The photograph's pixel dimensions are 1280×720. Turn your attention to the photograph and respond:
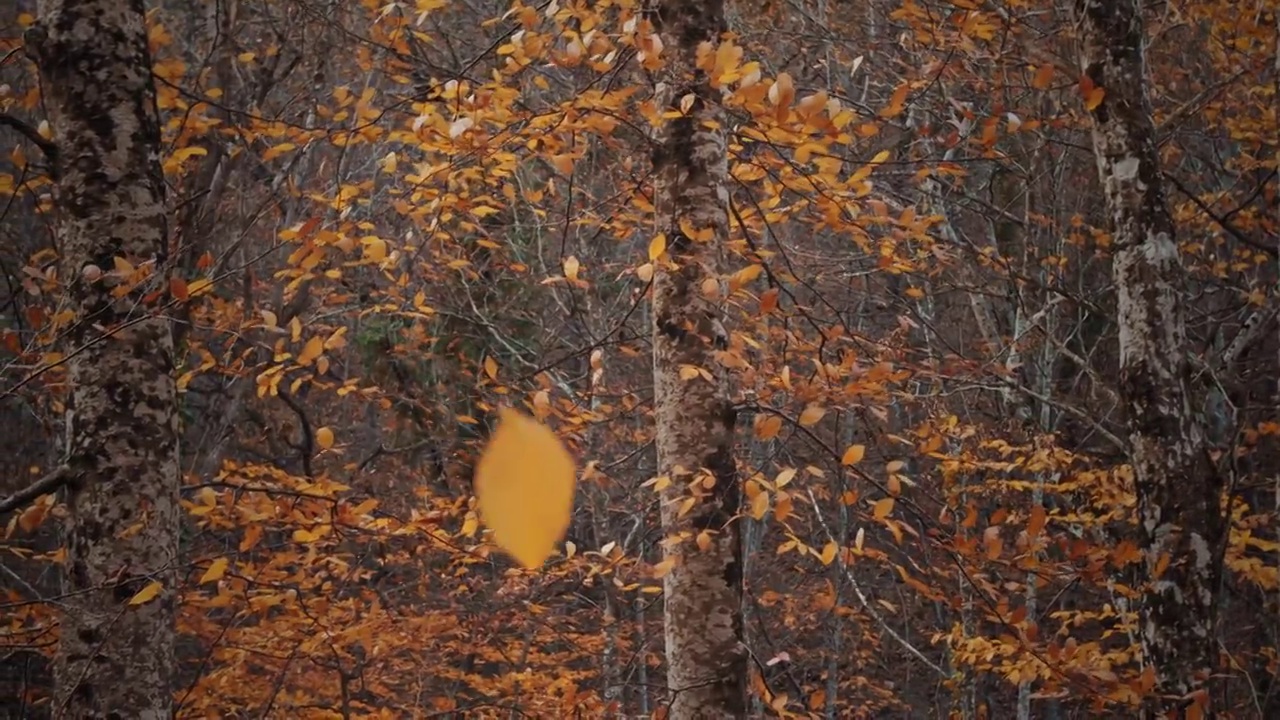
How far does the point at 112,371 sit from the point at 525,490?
2.51 m

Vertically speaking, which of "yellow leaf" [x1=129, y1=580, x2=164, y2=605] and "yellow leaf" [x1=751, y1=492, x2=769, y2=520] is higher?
"yellow leaf" [x1=751, y1=492, x2=769, y2=520]

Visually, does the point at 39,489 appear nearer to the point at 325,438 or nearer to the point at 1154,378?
Answer: the point at 325,438

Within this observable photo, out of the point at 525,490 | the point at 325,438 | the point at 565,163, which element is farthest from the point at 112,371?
the point at 525,490

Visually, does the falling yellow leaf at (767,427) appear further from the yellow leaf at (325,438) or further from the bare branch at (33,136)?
the bare branch at (33,136)

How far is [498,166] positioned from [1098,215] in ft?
26.2

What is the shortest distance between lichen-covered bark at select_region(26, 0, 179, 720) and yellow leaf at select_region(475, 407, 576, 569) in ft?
7.34

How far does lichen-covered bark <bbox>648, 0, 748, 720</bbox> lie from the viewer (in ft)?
10.7

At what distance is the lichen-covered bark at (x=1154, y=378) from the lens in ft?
11.9

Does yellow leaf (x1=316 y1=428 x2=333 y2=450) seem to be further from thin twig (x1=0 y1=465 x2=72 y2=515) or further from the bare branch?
the bare branch

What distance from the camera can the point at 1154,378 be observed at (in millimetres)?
3785

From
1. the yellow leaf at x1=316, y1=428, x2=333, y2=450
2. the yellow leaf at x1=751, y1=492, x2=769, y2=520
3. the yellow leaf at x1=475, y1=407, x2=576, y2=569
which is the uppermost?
the yellow leaf at x1=475, y1=407, x2=576, y2=569

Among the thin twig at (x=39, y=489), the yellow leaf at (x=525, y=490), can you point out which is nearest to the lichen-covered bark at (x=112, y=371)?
the thin twig at (x=39, y=489)

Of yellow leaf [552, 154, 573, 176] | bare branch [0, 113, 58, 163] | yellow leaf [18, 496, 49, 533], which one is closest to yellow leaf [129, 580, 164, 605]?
yellow leaf [18, 496, 49, 533]

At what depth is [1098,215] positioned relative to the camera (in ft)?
33.9
